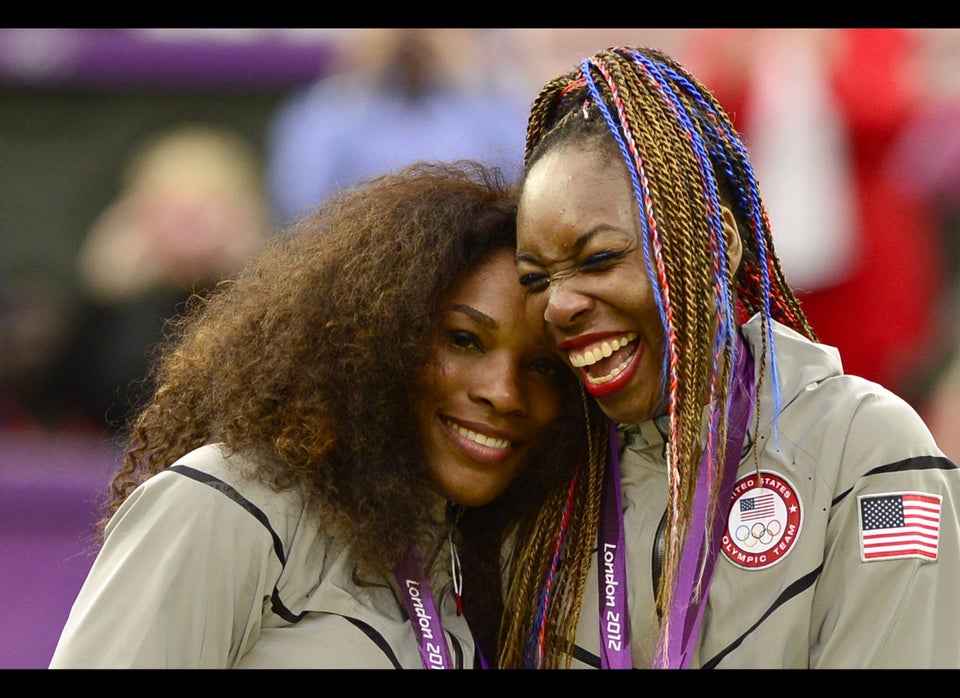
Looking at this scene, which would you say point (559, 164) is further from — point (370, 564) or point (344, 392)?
point (370, 564)

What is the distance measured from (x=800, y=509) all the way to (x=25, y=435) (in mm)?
3969

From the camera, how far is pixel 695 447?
311 cm

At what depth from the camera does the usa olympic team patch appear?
2.94 meters

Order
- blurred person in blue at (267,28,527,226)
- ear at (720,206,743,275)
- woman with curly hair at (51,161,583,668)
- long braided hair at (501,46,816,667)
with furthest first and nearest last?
1. blurred person in blue at (267,28,527,226)
2. ear at (720,206,743,275)
3. long braided hair at (501,46,816,667)
4. woman with curly hair at (51,161,583,668)

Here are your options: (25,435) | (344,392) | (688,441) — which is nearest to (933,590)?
(688,441)

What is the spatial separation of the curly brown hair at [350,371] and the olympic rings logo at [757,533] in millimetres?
560

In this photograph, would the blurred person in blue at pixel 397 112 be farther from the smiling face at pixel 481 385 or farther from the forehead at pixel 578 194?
the forehead at pixel 578 194

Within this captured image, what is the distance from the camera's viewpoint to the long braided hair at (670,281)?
305cm

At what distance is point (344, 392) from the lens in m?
3.28

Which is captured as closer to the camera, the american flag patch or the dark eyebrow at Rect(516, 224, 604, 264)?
the american flag patch

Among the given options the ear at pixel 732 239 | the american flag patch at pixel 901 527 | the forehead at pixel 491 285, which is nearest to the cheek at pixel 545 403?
the forehead at pixel 491 285

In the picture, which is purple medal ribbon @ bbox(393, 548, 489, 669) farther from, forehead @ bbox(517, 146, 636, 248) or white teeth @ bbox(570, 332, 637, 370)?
forehead @ bbox(517, 146, 636, 248)

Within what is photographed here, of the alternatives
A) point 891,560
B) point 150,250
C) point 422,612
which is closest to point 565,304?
point 422,612

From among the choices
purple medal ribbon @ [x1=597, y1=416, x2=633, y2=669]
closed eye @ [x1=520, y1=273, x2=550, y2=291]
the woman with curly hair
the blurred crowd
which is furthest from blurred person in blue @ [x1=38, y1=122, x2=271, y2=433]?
purple medal ribbon @ [x1=597, y1=416, x2=633, y2=669]
